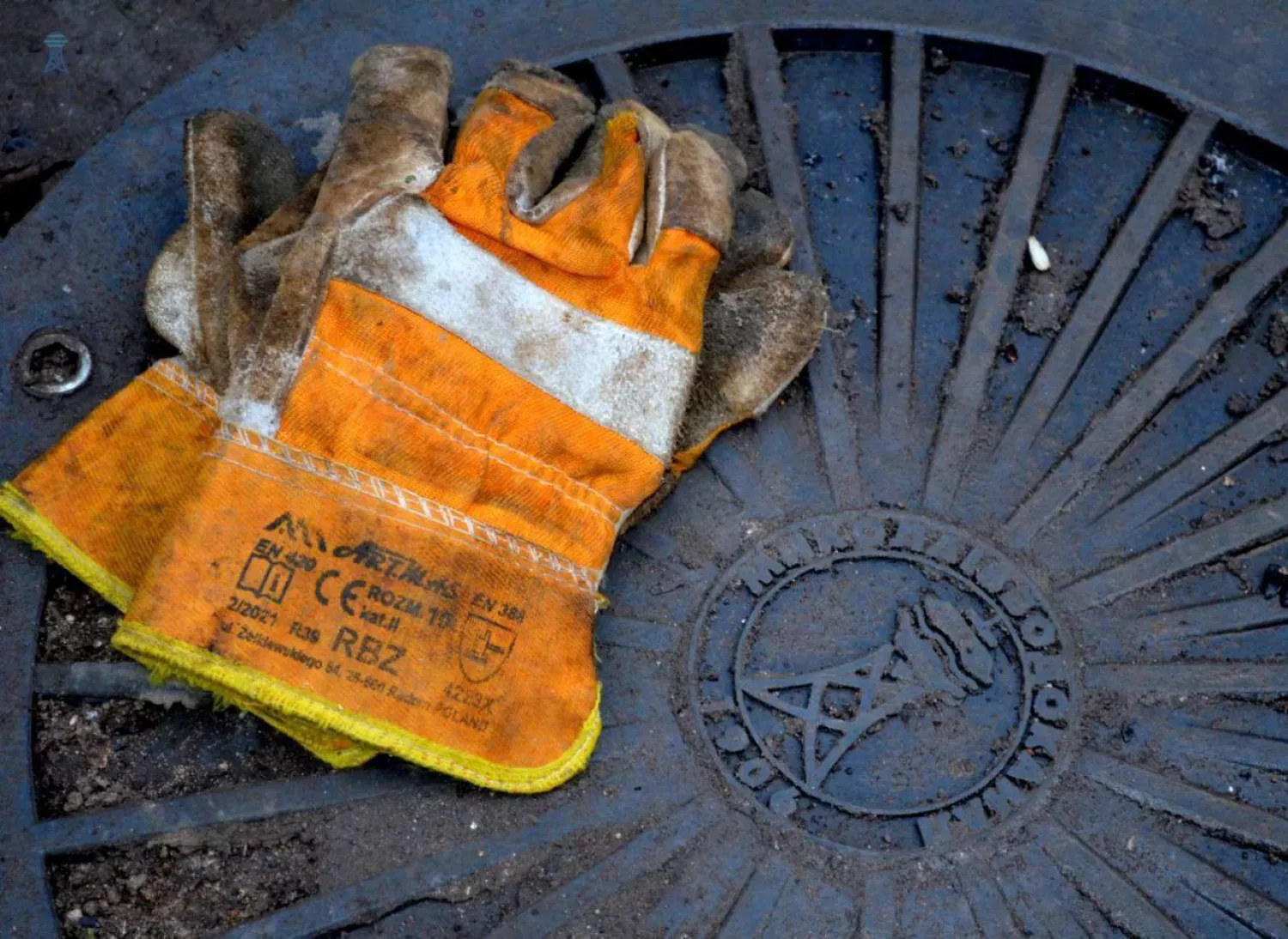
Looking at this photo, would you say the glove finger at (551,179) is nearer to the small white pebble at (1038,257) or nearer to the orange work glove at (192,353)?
the orange work glove at (192,353)

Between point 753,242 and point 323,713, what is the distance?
1518 mm

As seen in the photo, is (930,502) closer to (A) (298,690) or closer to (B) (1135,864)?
(B) (1135,864)

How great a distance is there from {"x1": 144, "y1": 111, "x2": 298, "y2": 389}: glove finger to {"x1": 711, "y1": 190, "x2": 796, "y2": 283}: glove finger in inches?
43.3

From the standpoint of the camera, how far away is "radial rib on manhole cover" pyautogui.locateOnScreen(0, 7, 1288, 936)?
2.96 metres

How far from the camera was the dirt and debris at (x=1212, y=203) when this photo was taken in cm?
344

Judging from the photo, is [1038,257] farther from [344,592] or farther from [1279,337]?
[344,592]

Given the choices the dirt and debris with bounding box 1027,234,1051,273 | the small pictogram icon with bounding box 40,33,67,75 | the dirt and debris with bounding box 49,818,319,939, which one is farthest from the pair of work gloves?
the small pictogram icon with bounding box 40,33,67,75

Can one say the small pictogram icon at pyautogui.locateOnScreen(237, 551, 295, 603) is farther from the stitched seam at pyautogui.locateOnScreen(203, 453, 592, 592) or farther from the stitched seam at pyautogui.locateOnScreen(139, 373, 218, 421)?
the stitched seam at pyautogui.locateOnScreen(139, 373, 218, 421)

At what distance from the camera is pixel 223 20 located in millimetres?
3859

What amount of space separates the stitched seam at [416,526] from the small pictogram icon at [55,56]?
1.66 meters

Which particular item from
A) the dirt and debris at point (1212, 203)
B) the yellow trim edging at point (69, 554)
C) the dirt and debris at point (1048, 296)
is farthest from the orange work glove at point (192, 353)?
the dirt and debris at point (1212, 203)

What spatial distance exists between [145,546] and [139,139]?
1134mm

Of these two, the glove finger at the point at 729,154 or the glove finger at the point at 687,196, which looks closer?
the glove finger at the point at 687,196

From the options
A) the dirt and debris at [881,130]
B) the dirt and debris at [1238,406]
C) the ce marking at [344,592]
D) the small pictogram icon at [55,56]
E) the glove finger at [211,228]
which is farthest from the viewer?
the small pictogram icon at [55,56]
